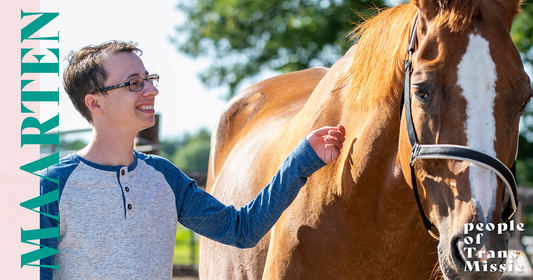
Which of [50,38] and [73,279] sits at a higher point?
[50,38]

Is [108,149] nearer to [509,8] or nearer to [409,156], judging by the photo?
[409,156]

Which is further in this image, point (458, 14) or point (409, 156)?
point (409, 156)

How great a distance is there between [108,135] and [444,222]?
116cm

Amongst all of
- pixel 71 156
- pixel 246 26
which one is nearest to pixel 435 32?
pixel 71 156

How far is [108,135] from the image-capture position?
1.70m

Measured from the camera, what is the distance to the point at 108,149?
1693 mm

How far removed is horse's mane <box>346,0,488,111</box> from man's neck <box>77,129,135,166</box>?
898 millimetres

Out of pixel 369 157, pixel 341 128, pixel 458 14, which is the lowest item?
pixel 369 157

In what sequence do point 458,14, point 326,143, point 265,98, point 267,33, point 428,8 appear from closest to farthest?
point 458,14, point 428,8, point 326,143, point 265,98, point 267,33

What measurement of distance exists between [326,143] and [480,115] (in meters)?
0.58

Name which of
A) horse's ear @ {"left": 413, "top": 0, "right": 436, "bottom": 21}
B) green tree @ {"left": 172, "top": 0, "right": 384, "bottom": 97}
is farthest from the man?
green tree @ {"left": 172, "top": 0, "right": 384, "bottom": 97}

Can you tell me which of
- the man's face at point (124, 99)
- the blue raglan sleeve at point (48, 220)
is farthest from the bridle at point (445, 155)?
the blue raglan sleeve at point (48, 220)

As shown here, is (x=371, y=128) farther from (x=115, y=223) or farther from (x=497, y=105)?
(x=115, y=223)

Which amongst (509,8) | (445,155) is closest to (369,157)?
(445,155)
